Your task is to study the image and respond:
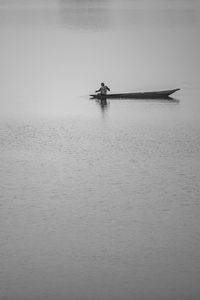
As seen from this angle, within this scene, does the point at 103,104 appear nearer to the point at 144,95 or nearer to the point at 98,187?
the point at 144,95

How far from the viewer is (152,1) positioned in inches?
4626

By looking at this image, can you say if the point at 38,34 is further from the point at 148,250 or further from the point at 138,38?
the point at 148,250

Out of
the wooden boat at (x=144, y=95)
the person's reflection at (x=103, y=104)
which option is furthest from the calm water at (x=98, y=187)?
the wooden boat at (x=144, y=95)

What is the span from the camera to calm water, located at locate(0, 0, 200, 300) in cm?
1184

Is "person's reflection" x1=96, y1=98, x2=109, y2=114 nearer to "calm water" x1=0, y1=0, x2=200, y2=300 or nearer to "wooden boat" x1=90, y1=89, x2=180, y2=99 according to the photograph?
"wooden boat" x1=90, y1=89, x2=180, y2=99

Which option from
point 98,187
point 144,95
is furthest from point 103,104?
point 98,187

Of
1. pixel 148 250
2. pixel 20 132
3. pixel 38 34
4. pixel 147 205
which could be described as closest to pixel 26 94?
pixel 20 132

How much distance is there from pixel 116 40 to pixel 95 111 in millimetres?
29556

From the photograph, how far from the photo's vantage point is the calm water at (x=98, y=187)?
1184 cm

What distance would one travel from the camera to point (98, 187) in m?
17.3

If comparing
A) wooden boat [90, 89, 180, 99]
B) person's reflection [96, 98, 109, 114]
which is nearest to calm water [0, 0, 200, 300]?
person's reflection [96, 98, 109, 114]

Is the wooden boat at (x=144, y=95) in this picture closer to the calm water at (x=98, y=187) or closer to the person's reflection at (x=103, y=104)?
the person's reflection at (x=103, y=104)

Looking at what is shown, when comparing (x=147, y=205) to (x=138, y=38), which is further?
(x=138, y=38)

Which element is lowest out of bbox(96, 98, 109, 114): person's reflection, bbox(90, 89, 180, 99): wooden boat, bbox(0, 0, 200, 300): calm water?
bbox(0, 0, 200, 300): calm water
